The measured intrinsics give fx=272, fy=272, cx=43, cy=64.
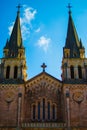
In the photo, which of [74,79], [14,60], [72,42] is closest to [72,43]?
[72,42]

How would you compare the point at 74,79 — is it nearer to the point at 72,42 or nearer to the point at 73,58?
the point at 73,58

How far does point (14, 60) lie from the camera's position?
35938 millimetres

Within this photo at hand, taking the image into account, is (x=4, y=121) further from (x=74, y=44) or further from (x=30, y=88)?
(x=74, y=44)

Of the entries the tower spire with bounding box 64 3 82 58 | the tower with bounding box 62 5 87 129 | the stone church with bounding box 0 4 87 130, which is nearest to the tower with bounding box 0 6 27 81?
the stone church with bounding box 0 4 87 130

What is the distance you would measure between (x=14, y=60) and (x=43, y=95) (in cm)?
631

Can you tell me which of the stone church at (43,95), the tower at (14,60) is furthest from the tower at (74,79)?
the tower at (14,60)

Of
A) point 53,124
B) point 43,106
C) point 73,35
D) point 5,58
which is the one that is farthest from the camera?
point 73,35

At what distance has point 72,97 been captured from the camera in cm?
3250

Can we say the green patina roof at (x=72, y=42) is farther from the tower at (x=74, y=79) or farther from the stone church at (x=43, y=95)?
the stone church at (x=43, y=95)

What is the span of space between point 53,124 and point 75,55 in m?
10.5

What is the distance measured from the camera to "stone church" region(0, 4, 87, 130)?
3086 centimetres

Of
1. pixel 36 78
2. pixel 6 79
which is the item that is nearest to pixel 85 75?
pixel 36 78

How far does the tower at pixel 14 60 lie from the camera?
34.8 meters

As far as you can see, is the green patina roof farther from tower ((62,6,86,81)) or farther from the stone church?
the stone church
